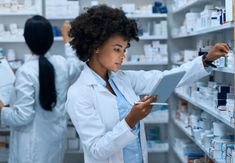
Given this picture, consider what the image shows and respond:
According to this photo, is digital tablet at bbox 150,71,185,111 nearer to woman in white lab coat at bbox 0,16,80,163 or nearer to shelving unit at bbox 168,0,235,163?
shelving unit at bbox 168,0,235,163

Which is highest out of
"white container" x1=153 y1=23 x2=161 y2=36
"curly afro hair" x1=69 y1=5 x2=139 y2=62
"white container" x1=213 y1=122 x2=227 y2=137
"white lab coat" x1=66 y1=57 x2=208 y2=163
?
"white container" x1=153 y1=23 x2=161 y2=36

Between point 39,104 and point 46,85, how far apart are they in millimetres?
163

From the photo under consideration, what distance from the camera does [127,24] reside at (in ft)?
6.49

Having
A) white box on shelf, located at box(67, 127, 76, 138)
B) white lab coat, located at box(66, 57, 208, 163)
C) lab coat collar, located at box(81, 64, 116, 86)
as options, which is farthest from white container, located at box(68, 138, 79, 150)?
lab coat collar, located at box(81, 64, 116, 86)

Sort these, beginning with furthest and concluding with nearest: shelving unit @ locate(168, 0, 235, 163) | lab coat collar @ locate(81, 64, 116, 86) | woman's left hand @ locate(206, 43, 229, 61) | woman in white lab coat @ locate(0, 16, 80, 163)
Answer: woman in white lab coat @ locate(0, 16, 80, 163) → shelving unit @ locate(168, 0, 235, 163) → woman's left hand @ locate(206, 43, 229, 61) → lab coat collar @ locate(81, 64, 116, 86)

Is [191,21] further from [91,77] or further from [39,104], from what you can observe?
[91,77]

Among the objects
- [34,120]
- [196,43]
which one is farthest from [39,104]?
[196,43]

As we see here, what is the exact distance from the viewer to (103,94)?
1960 millimetres

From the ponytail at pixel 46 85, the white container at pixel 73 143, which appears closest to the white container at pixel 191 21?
the ponytail at pixel 46 85

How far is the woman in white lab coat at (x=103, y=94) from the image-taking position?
1.81 metres

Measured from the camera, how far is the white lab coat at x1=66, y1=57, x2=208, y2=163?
5.81 feet

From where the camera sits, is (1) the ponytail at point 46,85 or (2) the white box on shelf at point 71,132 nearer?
(1) the ponytail at point 46,85

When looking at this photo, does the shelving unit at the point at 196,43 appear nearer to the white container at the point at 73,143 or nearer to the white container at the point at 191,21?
the white container at the point at 191,21

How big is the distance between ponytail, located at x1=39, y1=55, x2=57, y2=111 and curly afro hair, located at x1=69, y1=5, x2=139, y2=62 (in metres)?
1.11
